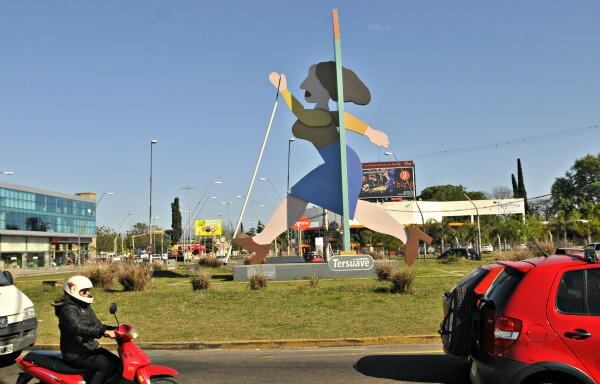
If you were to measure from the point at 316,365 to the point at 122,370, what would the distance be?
4.24 metres

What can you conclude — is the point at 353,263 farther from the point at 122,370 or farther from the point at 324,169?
the point at 122,370

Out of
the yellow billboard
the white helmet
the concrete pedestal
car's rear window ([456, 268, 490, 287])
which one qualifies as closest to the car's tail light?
car's rear window ([456, 268, 490, 287])

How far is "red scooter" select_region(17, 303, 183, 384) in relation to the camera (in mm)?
5820

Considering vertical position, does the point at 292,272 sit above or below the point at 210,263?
below

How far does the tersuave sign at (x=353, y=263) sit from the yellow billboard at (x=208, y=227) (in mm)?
75016

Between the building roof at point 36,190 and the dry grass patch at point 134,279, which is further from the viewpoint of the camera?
the building roof at point 36,190

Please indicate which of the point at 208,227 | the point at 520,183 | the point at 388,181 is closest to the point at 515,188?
the point at 520,183

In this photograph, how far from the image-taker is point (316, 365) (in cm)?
948

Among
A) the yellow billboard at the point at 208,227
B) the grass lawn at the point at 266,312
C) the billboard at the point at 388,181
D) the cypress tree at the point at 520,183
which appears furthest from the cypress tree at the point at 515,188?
the grass lawn at the point at 266,312

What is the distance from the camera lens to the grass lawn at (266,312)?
1282 centimetres

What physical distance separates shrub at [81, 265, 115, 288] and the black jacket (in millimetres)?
15277

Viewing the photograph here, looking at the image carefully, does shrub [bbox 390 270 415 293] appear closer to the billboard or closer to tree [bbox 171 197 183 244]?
the billboard

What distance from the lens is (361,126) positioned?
90.7 feet

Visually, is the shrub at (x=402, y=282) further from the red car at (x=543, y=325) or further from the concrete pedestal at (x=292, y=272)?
the red car at (x=543, y=325)
